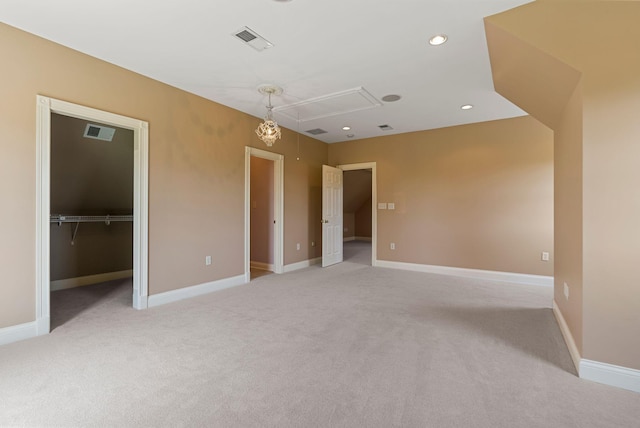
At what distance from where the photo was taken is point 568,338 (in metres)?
2.42

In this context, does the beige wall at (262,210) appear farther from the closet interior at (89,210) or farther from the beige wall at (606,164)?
the beige wall at (606,164)

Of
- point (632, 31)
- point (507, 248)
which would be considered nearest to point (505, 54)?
point (632, 31)

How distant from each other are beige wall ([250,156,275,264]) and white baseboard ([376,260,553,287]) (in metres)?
2.31

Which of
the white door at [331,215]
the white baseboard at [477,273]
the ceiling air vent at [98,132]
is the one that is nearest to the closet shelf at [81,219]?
the ceiling air vent at [98,132]

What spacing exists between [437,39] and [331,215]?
4.03 meters

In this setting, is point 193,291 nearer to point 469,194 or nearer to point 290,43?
point 290,43

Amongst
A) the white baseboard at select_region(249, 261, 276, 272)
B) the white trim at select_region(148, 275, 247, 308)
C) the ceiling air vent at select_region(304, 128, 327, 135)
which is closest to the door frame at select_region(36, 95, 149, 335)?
the white trim at select_region(148, 275, 247, 308)

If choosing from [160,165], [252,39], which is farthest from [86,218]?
[252,39]

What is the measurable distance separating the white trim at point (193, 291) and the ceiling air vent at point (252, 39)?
2.96 meters

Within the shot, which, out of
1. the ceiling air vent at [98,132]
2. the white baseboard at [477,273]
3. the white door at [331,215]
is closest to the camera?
the ceiling air vent at [98,132]

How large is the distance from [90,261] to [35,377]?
3.12 metres

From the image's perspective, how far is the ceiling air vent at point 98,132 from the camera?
3.81 m

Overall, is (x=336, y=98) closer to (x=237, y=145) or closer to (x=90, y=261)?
(x=237, y=145)

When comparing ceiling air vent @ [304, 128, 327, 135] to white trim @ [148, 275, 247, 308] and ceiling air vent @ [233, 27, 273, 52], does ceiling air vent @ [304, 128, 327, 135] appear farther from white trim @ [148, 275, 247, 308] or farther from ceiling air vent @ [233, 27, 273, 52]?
white trim @ [148, 275, 247, 308]
